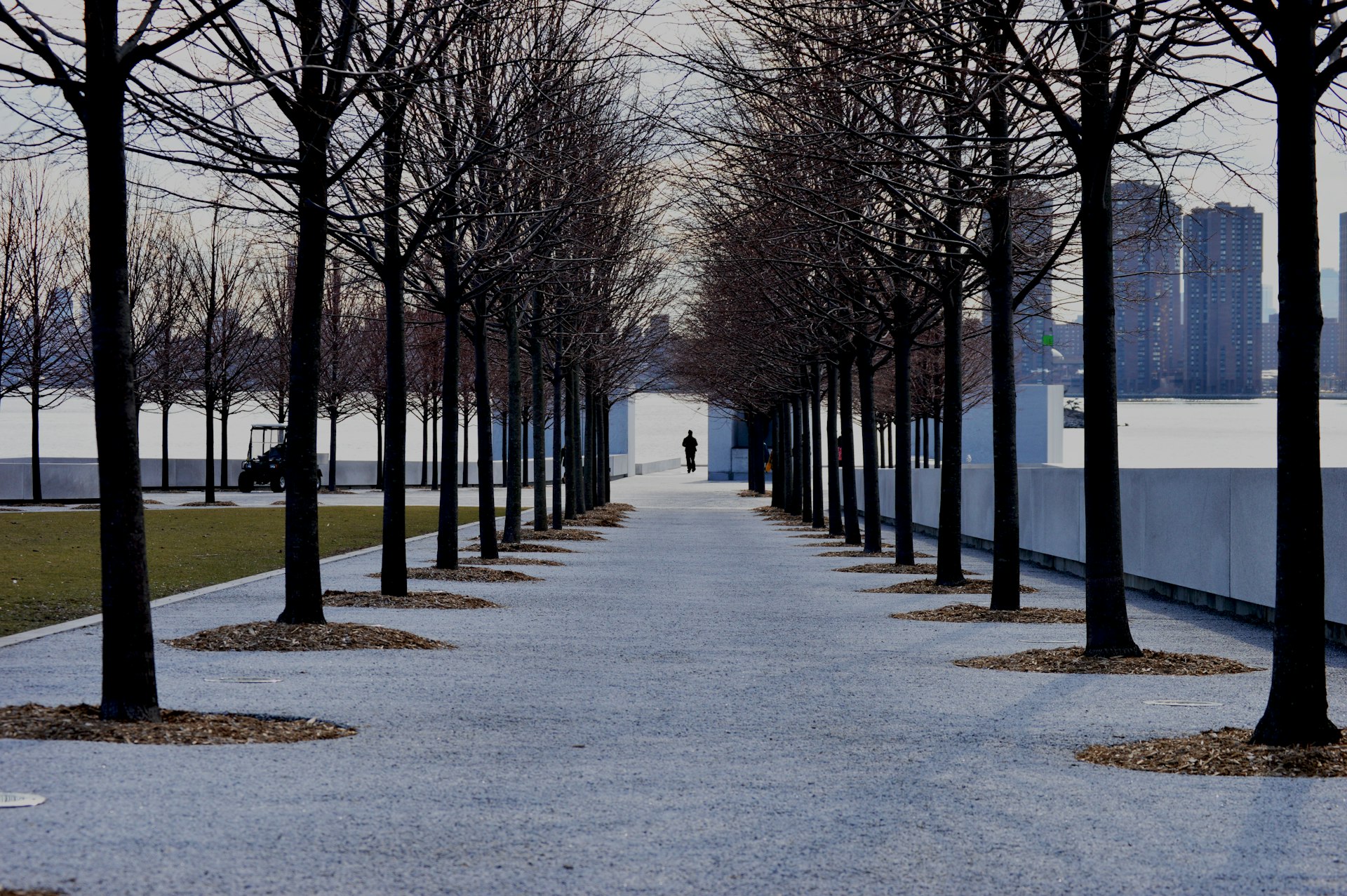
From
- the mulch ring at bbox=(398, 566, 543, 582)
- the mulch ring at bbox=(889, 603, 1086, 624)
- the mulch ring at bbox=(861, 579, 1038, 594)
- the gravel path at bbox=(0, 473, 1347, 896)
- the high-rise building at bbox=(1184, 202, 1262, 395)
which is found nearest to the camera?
the gravel path at bbox=(0, 473, 1347, 896)

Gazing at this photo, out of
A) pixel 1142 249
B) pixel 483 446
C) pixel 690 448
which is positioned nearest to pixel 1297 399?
pixel 1142 249

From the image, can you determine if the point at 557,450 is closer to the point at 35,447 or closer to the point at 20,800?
the point at 35,447

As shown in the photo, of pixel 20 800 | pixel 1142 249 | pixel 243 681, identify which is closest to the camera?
pixel 20 800

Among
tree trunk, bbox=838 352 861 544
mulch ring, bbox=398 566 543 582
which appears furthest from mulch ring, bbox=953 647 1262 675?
tree trunk, bbox=838 352 861 544

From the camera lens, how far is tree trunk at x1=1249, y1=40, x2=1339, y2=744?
23.5ft

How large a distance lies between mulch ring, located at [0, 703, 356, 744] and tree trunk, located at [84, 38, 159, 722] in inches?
5.7

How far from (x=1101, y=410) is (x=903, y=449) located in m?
9.01

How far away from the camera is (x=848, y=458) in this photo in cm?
2719

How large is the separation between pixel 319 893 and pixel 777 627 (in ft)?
Result: 29.1

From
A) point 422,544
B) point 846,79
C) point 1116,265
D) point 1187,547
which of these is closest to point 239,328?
point 422,544

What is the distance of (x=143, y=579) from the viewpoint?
748 cm

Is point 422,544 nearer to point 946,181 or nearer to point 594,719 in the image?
point 946,181

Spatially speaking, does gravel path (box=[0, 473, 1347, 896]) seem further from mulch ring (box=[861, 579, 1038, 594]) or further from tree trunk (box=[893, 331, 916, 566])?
tree trunk (box=[893, 331, 916, 566])

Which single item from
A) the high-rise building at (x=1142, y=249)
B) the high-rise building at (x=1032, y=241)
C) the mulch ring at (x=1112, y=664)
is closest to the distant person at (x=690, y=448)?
the high-rise building at (x=1142, y=249)
